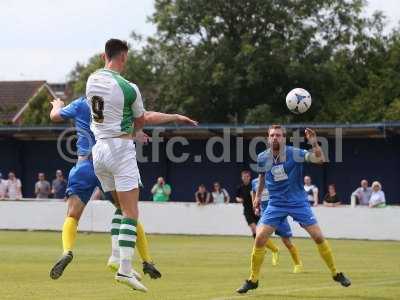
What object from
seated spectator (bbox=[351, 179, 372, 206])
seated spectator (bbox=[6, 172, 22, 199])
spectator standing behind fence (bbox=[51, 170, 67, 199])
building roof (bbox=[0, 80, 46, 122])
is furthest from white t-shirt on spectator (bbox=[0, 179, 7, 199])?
building roof (bbox=[0, 80, 46, 122])

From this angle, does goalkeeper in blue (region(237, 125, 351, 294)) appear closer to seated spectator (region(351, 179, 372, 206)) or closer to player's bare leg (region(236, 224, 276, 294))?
player's bare leg (region(236, 224, 276, 294))

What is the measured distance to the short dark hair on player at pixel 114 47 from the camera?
1123 centimetres

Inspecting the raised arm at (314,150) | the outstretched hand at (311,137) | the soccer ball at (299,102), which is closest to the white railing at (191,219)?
the soccer ball at (299,102)

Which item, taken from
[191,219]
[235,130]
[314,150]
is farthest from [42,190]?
[314,150]

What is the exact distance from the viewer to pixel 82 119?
1319 cm

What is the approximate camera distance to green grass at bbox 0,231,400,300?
1254 cm

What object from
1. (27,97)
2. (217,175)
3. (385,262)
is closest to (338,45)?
(217,175)

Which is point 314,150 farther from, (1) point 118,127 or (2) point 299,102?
(1) point 118,127

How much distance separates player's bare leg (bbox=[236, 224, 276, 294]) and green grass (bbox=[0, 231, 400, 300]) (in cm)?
19

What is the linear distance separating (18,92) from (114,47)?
2971 inches

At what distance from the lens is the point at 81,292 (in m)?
12.6

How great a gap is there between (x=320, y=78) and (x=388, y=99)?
171 inches

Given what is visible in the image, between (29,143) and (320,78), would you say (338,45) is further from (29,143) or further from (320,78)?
(29,143)

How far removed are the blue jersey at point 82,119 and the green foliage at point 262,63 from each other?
42.2 meters
